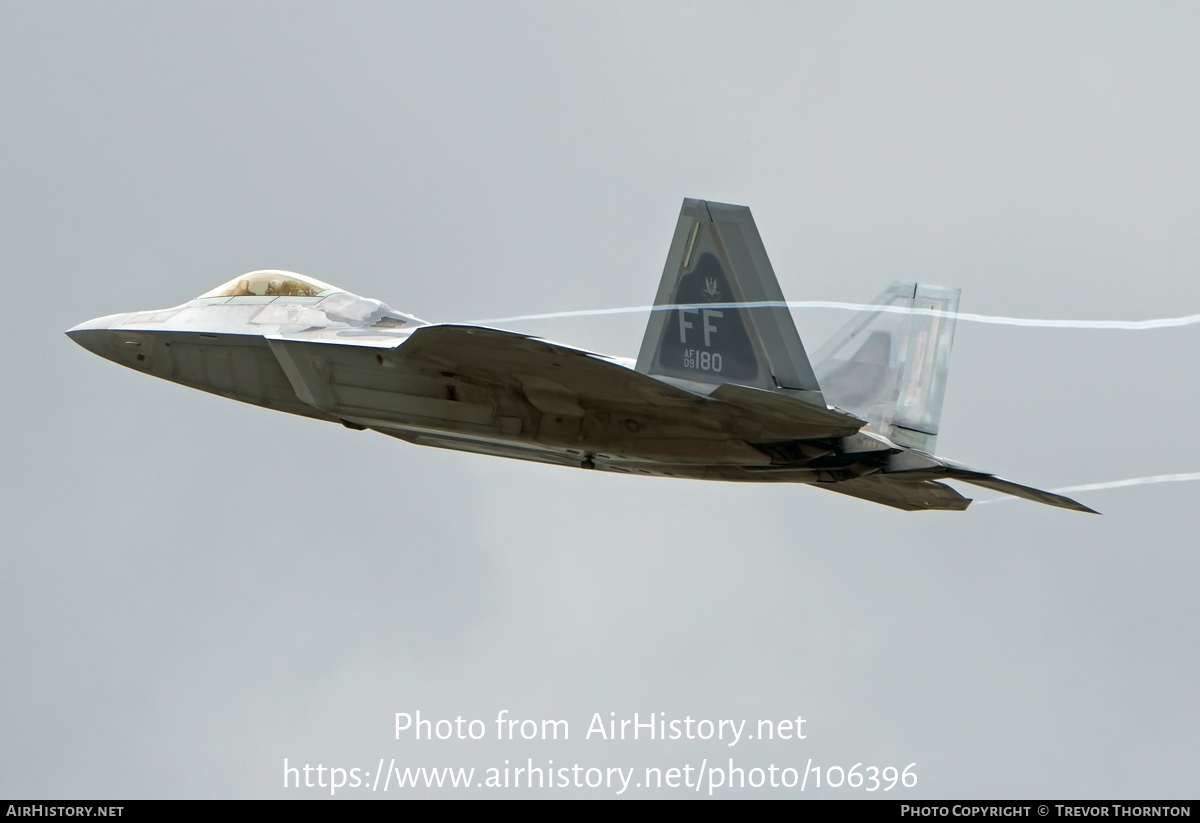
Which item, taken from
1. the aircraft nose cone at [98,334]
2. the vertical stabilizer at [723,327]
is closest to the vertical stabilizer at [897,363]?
the vertical stabilizer at [723,327]

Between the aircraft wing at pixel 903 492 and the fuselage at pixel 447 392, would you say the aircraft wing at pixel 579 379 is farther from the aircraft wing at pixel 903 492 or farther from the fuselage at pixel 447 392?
the aircraft wing at pixel 903 492

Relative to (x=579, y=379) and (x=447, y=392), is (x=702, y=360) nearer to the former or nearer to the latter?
(x=579, y=379)

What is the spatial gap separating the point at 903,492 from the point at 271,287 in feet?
33.4

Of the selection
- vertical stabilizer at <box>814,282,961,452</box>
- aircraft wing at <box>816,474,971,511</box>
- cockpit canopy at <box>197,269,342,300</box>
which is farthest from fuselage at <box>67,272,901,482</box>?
vertical stabilizer at <box>814,282,961,452</box>

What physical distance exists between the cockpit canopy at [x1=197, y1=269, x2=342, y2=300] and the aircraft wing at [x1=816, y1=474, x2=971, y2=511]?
8208 mm

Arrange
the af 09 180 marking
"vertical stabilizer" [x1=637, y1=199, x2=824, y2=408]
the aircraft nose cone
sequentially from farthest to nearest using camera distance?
the aircraft nose cone, the af 09 180 marking, "vertical stabilizer" [x1=637, y1=199, x2=824, y2=408]

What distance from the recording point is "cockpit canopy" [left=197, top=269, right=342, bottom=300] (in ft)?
66.9

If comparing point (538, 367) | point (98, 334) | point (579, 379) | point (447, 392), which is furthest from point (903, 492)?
point (98, 334)

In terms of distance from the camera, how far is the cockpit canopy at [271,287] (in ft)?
66.9

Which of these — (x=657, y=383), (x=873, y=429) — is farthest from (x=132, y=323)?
(x=873, y=429)

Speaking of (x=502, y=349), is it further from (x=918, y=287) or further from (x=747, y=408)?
(x=918, y=287)

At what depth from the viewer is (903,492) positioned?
1978 centimetres

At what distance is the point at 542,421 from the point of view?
18.7m

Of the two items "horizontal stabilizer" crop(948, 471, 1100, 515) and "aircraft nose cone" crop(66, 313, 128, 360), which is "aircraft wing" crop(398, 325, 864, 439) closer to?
"horizontal stabilizer" crop(948, 471, 1100, 515)
